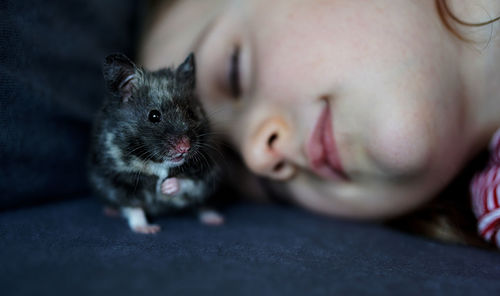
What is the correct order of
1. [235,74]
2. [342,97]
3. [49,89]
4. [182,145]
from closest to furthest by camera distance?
1. [182,145]
2. [342,97]
3. [49,89]
4. [235,74]

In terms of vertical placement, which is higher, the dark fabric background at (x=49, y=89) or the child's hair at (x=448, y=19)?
the child's hair at (x=448, y=19)

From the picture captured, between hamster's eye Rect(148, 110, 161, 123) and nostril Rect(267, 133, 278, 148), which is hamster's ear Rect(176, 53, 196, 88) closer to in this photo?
hamster's eye Rect(148, 110, 161, 123)

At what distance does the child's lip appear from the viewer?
1.61 meters

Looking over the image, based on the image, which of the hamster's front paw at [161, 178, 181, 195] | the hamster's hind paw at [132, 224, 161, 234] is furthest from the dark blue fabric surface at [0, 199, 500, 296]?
the hamster's front paw at [161, 178, 181, 195]

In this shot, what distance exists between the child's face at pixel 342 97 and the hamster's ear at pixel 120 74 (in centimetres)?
54

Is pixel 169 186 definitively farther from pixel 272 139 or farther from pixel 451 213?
pixel 451 213

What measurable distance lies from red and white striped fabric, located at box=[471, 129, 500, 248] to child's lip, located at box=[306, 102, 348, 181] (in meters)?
0.52

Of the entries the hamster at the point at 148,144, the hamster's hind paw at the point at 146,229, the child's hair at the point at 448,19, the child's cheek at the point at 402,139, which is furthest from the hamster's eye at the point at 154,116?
the child's hair at the point at 448,19

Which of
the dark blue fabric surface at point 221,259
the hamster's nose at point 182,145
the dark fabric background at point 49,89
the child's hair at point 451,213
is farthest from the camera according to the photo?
the child's hair at point 451,213

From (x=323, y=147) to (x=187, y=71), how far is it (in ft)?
2.07

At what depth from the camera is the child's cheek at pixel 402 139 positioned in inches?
55.8

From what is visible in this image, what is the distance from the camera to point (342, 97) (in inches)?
60.4

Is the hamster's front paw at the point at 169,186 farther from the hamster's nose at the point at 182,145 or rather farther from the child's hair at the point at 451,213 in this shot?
the child's hair at the point at 451,213

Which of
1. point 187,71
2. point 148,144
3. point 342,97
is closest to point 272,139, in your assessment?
point 342,97
